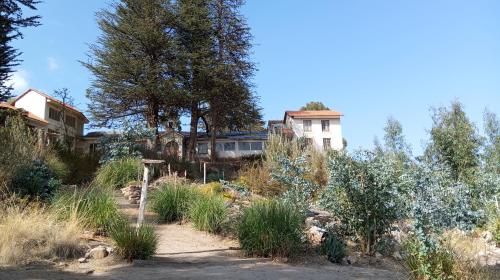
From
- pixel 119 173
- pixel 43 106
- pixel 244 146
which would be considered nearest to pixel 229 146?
pixel 244 146

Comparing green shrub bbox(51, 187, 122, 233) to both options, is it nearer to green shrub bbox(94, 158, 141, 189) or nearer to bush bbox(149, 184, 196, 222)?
bush bbox(149, 184, 196, 222)

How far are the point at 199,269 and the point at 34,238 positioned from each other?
2698 millimetres

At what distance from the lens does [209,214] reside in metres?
9.59

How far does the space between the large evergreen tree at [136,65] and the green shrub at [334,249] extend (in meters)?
18.4

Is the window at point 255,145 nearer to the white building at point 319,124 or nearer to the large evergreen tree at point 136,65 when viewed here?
the white building at point 319,124

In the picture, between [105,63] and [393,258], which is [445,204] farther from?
[105,63]

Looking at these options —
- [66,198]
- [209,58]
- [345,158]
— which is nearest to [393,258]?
[345,158]

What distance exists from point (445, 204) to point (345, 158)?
2.57m

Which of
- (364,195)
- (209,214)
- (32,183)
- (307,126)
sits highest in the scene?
(307,126)

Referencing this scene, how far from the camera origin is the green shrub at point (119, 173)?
1485 centimetres

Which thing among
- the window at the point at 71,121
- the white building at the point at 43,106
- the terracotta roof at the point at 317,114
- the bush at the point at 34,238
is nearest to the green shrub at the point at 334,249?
the bush at the point at 34,238

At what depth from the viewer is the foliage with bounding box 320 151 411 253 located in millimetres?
7672

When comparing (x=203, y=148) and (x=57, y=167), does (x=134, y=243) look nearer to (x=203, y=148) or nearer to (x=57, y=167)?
(x=57, y=167)

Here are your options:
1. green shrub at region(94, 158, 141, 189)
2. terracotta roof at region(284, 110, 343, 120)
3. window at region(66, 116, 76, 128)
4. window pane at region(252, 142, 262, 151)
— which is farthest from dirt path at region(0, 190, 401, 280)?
terracotta roof at region(284, 110, 343, 120)
